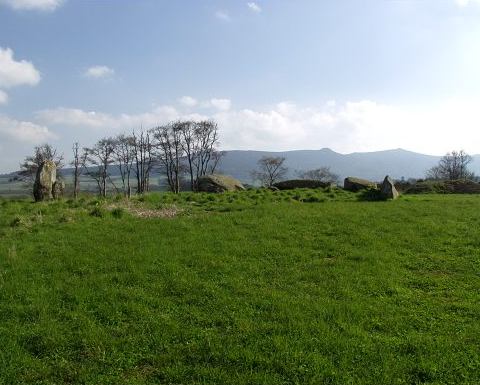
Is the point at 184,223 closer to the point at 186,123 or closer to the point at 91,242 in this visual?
the point at 91,242

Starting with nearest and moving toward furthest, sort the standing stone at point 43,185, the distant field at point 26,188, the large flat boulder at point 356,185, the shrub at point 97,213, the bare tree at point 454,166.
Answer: the shrub at point 97,213
the standing stone at point 43,185
the large flat boulder at point 356,185
the distant field at point 26,188
the bare tree at point 454,166

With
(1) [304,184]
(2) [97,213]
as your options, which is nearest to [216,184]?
(1) [304,184]

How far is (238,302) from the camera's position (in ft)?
28.8

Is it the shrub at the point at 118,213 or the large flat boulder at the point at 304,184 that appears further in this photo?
the large flat boulder at the point at 304,184

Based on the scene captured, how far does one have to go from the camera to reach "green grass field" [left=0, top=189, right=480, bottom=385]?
650cm

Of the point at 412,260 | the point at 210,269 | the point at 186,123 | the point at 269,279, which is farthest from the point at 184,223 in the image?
the point at 186,123

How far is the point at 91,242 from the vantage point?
13.5 m

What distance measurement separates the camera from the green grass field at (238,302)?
650cm

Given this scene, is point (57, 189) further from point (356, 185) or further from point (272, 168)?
point (272, 168)

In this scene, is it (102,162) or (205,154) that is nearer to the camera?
(205,154)

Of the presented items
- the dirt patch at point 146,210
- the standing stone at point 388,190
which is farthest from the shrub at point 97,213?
the standing stone at point 388,190

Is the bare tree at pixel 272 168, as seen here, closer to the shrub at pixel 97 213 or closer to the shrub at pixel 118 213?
the shrub at pixel 118 213

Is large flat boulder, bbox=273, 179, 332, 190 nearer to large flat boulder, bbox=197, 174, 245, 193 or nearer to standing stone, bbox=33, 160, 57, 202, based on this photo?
large flat boulder, bbox=197, 174, 245, 193

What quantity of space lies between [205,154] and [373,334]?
60200mm
